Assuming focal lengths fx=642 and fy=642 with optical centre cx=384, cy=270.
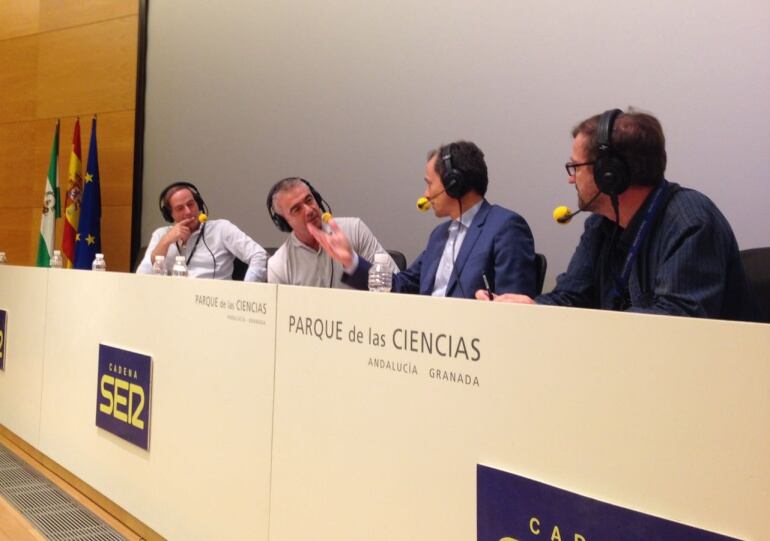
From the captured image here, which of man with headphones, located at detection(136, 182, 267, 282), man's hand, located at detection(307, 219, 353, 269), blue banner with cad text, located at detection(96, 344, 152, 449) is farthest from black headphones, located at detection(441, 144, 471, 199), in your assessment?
man with headphones, located at detection(136, 182, 267, 282)

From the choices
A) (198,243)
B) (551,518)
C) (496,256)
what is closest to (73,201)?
(198,243)

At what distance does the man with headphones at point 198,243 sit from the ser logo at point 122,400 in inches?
36.5

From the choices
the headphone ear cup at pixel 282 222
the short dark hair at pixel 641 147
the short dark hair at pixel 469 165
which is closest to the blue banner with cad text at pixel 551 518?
the short dark hair at pixel 641 147

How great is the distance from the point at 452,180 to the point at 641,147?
693 millimetres

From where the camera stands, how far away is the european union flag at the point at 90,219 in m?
4.42

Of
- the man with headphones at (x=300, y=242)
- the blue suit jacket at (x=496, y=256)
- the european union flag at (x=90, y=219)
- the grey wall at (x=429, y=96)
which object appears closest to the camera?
the blue suit jacket at (x=496, y=256)

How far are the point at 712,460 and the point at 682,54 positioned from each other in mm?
2298

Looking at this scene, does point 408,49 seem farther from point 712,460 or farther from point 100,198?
point 712,460

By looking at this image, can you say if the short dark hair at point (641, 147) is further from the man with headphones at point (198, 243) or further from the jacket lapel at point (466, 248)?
the man with headphones at point (198, 243)

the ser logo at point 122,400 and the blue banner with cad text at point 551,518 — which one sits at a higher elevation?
the blue banner with cad text at point 551,518

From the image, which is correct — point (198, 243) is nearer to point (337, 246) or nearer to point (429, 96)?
point (337, 246)

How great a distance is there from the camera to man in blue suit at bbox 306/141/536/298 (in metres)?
1.86

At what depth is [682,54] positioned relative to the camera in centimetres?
A: 261

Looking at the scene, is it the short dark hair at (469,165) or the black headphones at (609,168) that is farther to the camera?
the short dark hair at (469,165)
